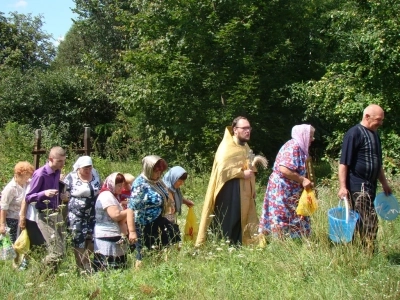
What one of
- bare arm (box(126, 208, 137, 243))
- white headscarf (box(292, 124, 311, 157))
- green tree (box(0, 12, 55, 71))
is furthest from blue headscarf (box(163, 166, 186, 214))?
green tree (box(0, 12, 55, 71))

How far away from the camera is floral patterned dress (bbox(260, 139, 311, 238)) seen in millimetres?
5383

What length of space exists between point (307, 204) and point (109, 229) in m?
2.09

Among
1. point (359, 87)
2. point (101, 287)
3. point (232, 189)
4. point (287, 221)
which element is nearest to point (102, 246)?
point (101, 287)

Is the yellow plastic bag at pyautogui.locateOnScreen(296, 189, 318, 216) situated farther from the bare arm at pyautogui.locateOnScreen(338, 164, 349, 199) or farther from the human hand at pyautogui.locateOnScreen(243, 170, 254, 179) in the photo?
the human hand at pyautogui.locateOnScreen(243, 170, 254, 179)

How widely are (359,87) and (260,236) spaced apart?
19.2ft

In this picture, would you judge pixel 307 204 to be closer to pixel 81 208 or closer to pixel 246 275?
pixel 246 275

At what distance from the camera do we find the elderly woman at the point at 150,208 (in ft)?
16.9

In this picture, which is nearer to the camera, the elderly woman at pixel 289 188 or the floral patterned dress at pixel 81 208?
the elderly woman at pixel 289 188

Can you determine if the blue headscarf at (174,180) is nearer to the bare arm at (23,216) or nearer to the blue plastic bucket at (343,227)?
the bare arm at (23,216)

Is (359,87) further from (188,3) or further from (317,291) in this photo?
(317,291)

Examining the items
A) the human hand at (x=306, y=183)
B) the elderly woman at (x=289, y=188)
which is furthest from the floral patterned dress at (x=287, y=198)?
the human hand at (x=306, y=183)

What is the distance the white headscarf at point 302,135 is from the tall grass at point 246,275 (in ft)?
2.36

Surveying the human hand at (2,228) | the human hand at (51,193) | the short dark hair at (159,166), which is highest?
the short dark hair at (159,166)

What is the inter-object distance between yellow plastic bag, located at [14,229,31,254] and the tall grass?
23 cm
